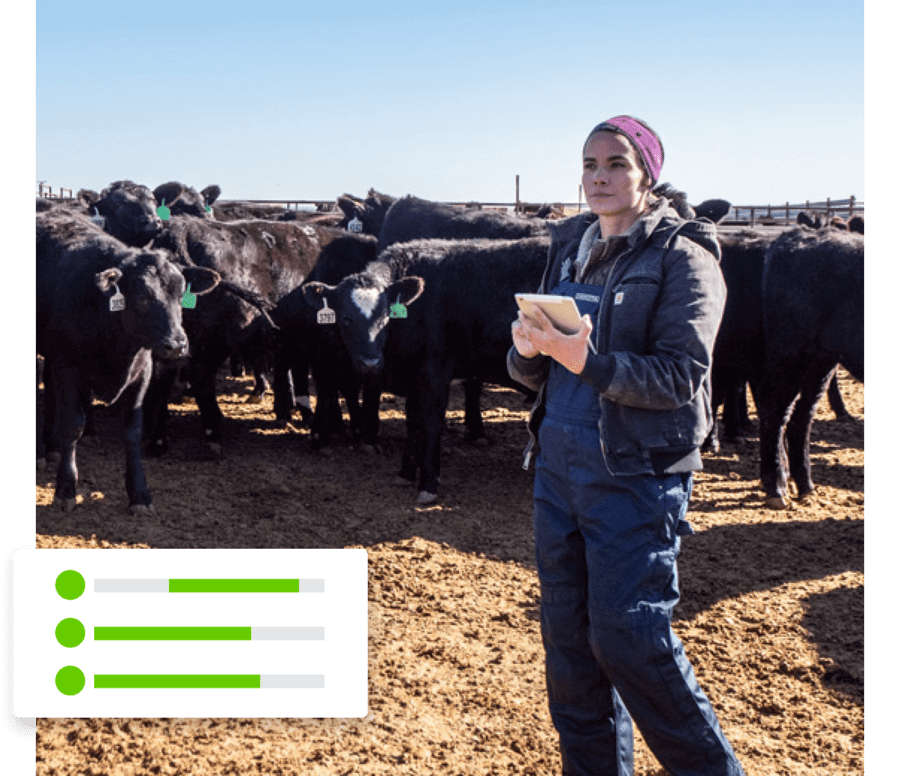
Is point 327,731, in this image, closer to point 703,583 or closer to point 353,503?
point 703,583

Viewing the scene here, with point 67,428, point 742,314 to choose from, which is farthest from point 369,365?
point 742,314

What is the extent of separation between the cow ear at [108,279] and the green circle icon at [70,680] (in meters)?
3.38

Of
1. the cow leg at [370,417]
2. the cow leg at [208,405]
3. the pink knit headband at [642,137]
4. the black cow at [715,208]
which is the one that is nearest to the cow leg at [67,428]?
the cow leg at [208,405]

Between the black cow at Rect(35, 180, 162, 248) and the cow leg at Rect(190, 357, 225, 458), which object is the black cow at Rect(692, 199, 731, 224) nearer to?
the cow leg at Rect(190, 357, 225, 458)

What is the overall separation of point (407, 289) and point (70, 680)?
4.41 m

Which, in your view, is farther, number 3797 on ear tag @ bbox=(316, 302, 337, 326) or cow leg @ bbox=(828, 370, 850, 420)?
cow leg @ bbox=(828, 370, 850, 420)

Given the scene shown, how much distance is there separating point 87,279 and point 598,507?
190 inches

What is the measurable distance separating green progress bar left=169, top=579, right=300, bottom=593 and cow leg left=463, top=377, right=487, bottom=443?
17.3 ft

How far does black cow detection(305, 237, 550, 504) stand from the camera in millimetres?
6766

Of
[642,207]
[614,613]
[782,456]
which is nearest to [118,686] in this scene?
[614,613]

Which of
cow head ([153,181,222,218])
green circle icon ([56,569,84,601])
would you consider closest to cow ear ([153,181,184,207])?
cow head ([153,181,222,218])

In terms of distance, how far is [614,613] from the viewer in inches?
92.6

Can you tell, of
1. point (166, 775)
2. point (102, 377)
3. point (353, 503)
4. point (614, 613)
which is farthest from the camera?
point (353, 503)

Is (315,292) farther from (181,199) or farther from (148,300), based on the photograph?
(181,199)
